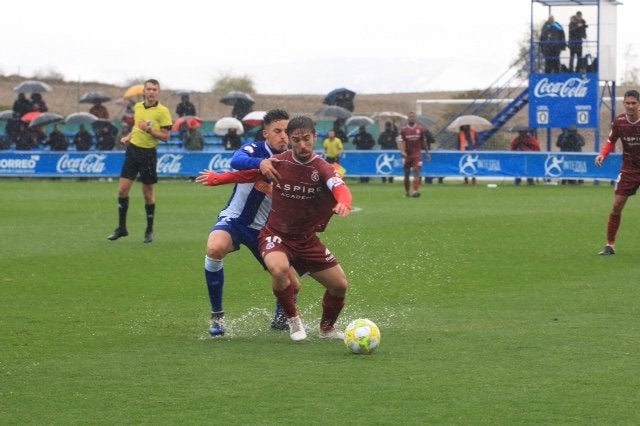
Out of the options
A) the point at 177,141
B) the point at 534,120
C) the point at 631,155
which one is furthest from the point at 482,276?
the point at 177,141

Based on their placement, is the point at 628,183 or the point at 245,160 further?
the point at 628,183

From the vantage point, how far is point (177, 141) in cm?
4212

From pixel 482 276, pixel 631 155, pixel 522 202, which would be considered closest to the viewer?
pixel 482 276

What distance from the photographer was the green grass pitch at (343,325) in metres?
6.82

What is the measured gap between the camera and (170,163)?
128 feet

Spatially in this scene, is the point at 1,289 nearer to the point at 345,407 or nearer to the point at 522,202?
the point at 345,407

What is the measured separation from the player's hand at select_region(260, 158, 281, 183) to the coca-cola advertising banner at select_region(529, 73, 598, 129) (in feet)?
101

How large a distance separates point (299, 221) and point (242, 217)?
763 mm

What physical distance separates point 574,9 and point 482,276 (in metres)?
27.2

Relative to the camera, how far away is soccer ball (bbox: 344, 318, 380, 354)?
842 centimetres

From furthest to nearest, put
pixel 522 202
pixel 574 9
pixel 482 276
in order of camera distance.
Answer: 1. pixel 574 9
2. pixel 522 202
3. pixel 482 276

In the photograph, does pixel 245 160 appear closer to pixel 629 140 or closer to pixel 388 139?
pixel 629 140

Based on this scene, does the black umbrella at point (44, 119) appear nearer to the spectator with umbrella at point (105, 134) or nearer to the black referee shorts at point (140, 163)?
the spectator with umbrella at point (105, 134)

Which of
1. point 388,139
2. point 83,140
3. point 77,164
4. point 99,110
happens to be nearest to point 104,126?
point 83,140
